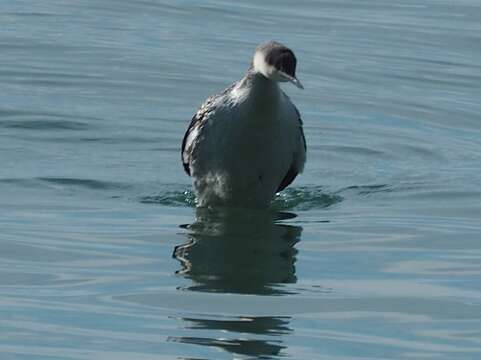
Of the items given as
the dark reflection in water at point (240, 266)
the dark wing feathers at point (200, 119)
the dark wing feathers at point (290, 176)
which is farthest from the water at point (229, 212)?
the dark wing feathers at point (200, 119)

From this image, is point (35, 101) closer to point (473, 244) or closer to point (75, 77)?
point (75, 77)

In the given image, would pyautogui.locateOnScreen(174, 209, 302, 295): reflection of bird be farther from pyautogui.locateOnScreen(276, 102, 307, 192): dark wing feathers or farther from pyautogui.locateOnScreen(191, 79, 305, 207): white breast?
pyautogui.locateOnScreen(276, 102, 307, 192): dark wing feathers

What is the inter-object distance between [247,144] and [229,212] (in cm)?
64

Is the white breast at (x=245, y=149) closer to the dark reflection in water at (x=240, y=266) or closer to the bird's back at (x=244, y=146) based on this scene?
the bird's back at (x=244, y=146)

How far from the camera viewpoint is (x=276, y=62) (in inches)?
494

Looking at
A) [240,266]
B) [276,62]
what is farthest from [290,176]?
[240,266]

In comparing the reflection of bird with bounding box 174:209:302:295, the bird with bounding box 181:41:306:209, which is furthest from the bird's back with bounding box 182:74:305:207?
the reflection of bird with bounding box 174:209:302:295

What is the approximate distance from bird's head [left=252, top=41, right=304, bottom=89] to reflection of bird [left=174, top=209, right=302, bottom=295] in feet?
3.62

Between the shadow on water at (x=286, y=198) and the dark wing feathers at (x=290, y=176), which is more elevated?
the dark wing feathers at (x=290, y=176)

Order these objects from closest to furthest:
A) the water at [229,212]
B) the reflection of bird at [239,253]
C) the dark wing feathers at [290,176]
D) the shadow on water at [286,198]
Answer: the water at [229,212] → the reflection of bird at [239,253] → the dark wing feathers at [290,176] → the shadow on water at [286,198]

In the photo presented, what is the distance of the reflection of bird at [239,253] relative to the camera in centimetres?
1114

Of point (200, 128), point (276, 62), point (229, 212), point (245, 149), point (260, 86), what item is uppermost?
point (276, 62)

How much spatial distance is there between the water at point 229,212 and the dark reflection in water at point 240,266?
0.02m

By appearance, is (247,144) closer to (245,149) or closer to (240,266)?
(245,149)
